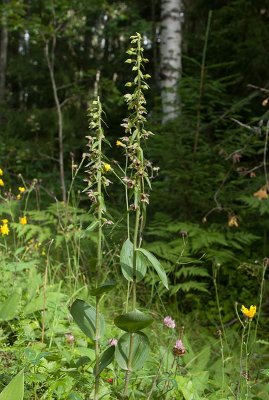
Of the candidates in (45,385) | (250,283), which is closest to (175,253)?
(250,283)

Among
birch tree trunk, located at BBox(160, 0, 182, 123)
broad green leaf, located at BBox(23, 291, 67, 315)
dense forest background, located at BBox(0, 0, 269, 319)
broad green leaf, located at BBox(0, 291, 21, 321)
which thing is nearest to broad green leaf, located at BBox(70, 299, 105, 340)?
dense forest background, located at BBox(0, 0, 269, 319)

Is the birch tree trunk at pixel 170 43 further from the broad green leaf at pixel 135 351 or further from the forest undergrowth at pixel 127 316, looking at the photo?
the broad green leaf at pixel 135 351

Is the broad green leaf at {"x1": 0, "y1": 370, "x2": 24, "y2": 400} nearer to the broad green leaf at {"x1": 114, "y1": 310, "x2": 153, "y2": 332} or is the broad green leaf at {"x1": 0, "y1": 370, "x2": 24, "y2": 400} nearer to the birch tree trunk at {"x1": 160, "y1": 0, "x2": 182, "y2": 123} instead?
the broad green leaf at {"x1": 114, "y1": 310, "x2": 153, "y2": 332}

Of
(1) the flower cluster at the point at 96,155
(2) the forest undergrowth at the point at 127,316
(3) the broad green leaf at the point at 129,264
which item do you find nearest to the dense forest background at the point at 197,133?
(2) the forest undergrowth at the point at 127,316

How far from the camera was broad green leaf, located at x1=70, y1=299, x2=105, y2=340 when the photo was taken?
1320 millimetres

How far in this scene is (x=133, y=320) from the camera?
1.20 m

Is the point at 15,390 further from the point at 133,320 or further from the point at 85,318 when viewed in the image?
the point at 133,320

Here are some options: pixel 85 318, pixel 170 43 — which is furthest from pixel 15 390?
pixel 170 43

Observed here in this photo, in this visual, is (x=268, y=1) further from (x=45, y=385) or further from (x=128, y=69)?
(x=45, y=385)

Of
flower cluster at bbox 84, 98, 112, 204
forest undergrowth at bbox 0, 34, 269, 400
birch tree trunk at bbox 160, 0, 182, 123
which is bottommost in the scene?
forest undergrowth at bbox 0, 34, 269, 400

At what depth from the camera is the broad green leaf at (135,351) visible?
4.31 feet

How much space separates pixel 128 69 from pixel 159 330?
671 cm

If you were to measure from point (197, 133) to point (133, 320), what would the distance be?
2825 millimetres

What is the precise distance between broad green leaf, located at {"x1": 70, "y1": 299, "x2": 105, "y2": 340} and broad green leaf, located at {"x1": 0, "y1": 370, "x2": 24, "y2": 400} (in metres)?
0.20
